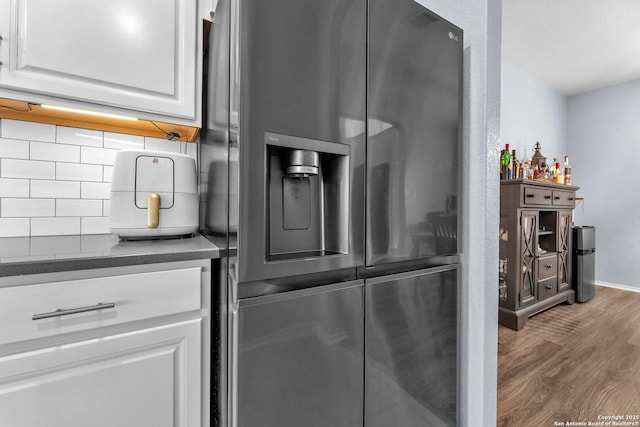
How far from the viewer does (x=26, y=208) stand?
119 cm

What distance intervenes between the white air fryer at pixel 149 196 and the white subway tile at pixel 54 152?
0.33 metres

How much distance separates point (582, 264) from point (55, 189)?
4.66m

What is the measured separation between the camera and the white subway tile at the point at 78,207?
1.25 metres

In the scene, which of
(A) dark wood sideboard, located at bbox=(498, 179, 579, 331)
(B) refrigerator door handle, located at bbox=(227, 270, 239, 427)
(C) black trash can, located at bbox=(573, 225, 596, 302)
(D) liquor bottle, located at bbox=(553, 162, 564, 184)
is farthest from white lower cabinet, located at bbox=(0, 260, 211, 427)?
(D) liquor bottle, located at bbox=(553, 162, 564, 184)

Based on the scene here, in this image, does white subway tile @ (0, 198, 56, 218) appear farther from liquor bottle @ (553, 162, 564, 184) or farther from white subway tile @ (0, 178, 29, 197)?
liquor bottle @ (553, 162, 564, 184)

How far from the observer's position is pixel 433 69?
111 cm

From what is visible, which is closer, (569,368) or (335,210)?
(335,210)

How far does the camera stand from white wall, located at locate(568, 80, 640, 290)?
13.2ft

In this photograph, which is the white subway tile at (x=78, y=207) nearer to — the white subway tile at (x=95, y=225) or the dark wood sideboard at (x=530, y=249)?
the white subway tile at (x=95, y=225)

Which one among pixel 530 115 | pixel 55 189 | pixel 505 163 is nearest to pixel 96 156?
pixel 55 189

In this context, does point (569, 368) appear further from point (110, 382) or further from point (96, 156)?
point (96, 156)

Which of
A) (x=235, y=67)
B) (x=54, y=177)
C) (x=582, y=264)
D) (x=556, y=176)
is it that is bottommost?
(x=582, y=264)

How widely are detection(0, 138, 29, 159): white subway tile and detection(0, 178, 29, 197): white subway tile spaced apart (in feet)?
0.30

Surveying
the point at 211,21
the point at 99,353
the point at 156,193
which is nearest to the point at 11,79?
the point at 156,193
